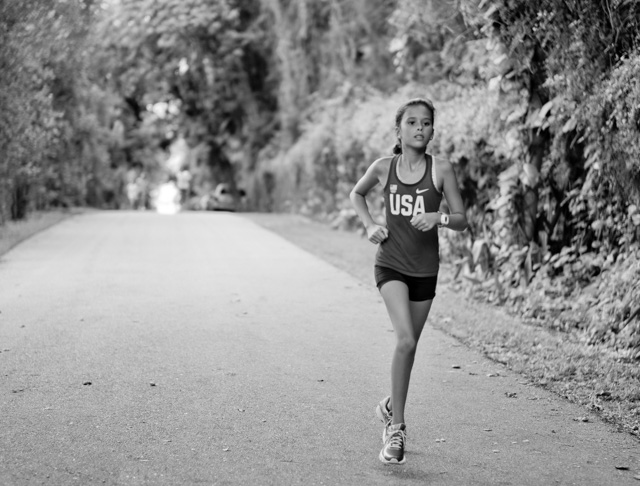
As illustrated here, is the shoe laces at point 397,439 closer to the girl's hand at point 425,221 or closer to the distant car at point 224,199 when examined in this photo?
the girl's hand at point 425,221

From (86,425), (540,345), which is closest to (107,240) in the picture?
(540,345)

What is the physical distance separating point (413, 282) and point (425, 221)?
42 cm

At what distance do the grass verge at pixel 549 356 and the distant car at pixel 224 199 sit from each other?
96.9ft

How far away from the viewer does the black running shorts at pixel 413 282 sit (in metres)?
5.26

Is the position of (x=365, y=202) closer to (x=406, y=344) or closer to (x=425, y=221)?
(x=425, y=221)

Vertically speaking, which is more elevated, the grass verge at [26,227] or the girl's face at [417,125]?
the girl's face at [417,125]

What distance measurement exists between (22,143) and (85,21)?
4048mm

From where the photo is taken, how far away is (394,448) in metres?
4.95

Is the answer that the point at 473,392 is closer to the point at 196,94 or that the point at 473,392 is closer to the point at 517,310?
the point at 517,310

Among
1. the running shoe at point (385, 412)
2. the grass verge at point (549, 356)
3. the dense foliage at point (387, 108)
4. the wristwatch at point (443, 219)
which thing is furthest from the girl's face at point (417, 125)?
the dense foliage at point (387, 108)

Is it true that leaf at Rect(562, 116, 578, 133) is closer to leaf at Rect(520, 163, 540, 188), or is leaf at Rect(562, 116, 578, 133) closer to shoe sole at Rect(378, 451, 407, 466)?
leaf at Rect(520, 163, 540, 188)

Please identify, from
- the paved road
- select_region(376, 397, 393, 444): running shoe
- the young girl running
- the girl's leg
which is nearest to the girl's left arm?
the young girl running

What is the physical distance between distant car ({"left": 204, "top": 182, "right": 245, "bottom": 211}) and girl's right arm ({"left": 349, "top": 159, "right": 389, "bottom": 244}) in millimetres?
36241

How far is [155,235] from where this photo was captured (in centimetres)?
2062
